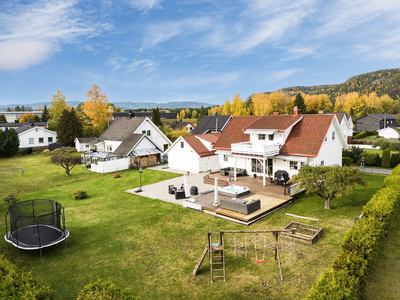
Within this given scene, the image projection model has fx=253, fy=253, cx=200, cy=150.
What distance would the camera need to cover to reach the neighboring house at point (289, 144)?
21.0 metres

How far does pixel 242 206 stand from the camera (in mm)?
15008

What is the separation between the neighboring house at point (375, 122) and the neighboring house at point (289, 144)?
5293 cm

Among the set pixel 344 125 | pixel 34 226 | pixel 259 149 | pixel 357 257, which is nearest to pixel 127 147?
pixel 259 149

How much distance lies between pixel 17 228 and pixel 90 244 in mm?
3387

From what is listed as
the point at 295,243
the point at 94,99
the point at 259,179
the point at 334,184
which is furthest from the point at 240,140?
the point at 94,99

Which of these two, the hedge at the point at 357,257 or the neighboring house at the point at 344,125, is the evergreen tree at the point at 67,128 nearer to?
the hedge at the point at 357,257

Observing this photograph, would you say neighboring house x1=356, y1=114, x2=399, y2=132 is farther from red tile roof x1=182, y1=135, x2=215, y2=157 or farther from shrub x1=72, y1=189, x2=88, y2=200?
shrub x1=72, y1=189, x2=88, y2=200

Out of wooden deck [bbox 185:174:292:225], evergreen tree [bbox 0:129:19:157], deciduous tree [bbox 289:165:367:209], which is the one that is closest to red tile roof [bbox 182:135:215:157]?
wooden deck [bbox 185:174:292:225]

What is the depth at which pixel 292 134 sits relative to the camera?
22.8m

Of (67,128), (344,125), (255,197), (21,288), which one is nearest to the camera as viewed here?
(21,288)

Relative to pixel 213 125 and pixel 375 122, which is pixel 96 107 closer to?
pixel 213 125

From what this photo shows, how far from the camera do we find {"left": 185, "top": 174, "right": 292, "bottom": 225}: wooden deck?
14.8 metres

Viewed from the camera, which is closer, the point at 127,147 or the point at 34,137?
the point at 127,147

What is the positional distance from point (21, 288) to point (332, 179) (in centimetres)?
1497
